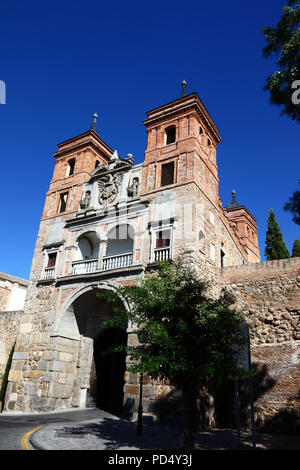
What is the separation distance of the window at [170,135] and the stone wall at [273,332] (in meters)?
7.77

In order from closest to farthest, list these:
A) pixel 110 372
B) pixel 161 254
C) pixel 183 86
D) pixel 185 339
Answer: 1. pixel 185 339
2. pixel 161 254
3. pixel 110 372
4. pixel 183 86

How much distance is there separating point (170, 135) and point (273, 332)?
455 inches

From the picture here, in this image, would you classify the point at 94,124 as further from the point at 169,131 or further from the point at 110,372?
the point at 110,372

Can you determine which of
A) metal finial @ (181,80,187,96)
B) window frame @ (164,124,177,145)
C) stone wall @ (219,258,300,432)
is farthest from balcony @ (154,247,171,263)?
metal finial @ (181,80,187,96)

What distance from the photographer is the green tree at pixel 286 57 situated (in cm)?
921

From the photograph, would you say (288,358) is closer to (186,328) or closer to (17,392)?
(186,328)

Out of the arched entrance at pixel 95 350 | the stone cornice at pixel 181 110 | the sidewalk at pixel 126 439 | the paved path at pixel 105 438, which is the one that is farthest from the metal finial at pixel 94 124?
the sidewalk at pixel 126 439

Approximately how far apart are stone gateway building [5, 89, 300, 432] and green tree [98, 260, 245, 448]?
18.5ft

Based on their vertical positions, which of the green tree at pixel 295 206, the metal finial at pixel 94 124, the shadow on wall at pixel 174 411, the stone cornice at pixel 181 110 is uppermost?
the metal finial at pixel 94 124

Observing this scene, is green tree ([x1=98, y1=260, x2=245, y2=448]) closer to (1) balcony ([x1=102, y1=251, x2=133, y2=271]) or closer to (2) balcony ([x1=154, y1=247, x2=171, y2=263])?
(2) balcony ([x1=154, y1=247, x2=171, y2=263])

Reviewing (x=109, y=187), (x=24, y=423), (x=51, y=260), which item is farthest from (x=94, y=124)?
(x=24, y=423)

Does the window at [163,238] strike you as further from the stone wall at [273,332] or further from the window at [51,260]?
the window at [51,260]

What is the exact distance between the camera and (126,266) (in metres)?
15.0
